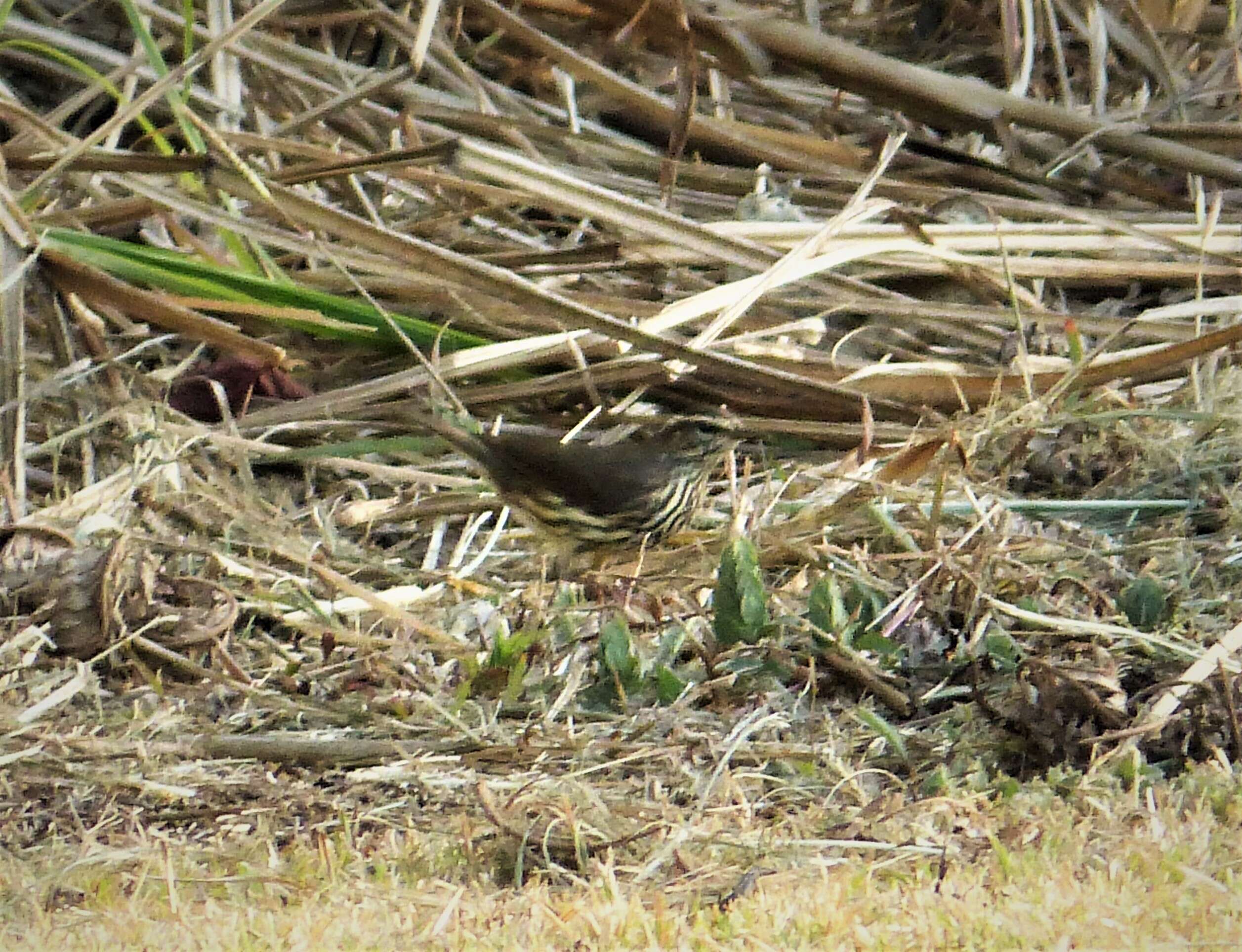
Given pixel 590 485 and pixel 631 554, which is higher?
pixel 590 485

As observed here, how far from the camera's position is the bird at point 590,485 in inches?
Result: 77.6

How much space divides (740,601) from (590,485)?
1.15 feet

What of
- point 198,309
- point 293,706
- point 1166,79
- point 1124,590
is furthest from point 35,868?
point 1166,79

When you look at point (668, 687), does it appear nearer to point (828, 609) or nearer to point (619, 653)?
point (619, 653)

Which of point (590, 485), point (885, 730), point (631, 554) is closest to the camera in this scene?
point (885, 730)

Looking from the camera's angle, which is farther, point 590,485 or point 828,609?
point 590,485

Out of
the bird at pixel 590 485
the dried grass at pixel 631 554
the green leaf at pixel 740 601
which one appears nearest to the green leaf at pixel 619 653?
the dried grass at pixel 631 554

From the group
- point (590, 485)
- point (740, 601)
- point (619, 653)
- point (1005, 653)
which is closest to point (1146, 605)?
point (1005, 653)

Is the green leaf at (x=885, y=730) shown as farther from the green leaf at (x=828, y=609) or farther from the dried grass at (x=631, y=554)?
the green leaf at (x=828, y=609)

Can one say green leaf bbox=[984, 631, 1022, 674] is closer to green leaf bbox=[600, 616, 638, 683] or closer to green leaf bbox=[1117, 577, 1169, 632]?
green leaf bbox=[1117, 577, 1169, 632]

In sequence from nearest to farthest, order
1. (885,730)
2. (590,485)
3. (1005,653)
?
(885,730) < (1005,653) < (590,485)

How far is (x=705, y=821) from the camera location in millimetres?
1330

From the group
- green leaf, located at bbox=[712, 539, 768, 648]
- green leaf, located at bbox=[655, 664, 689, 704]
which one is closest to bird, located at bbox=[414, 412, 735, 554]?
green leaf, located at bbox=[712, 539, 768, 648]

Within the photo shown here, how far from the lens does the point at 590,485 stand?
6.51 ft
